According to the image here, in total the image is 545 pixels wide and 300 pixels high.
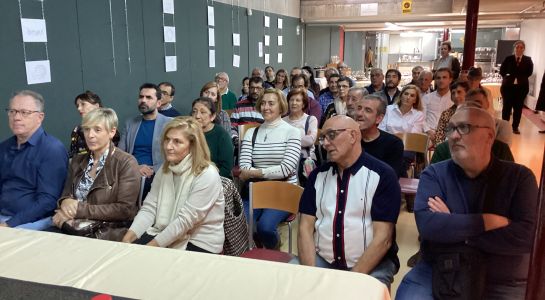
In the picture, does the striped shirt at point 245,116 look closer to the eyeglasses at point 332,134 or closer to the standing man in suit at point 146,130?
the standing man in suit at point 146,130

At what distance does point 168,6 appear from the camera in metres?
5.81

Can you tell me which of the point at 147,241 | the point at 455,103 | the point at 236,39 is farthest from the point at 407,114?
the point at 236,39

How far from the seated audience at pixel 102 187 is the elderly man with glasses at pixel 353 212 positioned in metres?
1.06

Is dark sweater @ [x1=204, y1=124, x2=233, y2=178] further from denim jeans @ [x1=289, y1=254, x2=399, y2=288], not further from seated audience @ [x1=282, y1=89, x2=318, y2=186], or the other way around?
denim jeans @ [x1=289, y1=254, x2=399, y2=288]

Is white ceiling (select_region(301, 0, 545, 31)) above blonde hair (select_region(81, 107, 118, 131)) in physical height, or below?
above

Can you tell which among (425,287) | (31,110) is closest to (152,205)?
(31,110)

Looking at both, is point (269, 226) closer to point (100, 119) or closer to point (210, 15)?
point (100, 119)

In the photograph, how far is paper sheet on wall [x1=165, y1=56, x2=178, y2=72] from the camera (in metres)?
5.86

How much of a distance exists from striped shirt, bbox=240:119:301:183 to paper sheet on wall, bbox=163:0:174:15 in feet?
9.86

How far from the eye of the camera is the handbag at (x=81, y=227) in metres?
2.46

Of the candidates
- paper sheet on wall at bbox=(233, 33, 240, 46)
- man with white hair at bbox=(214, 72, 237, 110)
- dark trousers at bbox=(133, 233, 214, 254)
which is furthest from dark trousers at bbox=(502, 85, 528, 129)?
dark trousers at bbox=(133, 233, 214, 254)

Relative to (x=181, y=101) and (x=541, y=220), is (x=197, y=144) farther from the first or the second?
(x=181, y=101)

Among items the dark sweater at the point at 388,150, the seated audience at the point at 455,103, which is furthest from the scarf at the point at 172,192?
the seated audience at the point at 455,103

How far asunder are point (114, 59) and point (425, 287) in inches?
161
